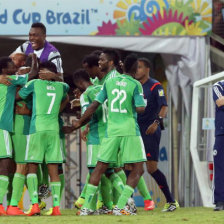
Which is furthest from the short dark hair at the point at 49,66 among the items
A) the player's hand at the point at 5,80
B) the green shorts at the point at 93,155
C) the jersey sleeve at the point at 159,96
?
the jersey sleeve at the point at 159,96

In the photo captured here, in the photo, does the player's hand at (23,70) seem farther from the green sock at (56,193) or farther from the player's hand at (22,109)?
the green sock at (56,193)

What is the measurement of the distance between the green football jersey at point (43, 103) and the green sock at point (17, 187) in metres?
0.51

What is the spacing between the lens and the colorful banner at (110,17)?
1323 centimetres

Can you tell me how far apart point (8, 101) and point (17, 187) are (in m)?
0.92

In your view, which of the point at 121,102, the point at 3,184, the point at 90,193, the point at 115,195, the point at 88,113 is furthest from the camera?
the point at 115,195

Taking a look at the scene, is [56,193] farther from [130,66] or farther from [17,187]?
[130,66]

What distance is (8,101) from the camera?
31.0 feet

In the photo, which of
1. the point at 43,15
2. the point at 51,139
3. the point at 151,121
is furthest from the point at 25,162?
the point at 43,15

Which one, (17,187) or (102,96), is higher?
(102,96)

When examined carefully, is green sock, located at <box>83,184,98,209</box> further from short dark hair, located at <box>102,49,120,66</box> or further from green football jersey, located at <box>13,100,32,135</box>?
short dark hair, located at <box>102,49,120,66</box>

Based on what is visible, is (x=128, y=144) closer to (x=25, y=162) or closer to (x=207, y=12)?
(x=25, y=162)

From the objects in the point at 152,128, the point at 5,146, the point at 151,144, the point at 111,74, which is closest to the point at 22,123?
the point at 5,146

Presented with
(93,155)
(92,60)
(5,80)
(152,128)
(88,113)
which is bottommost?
(93,155)

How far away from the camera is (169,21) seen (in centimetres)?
1341
